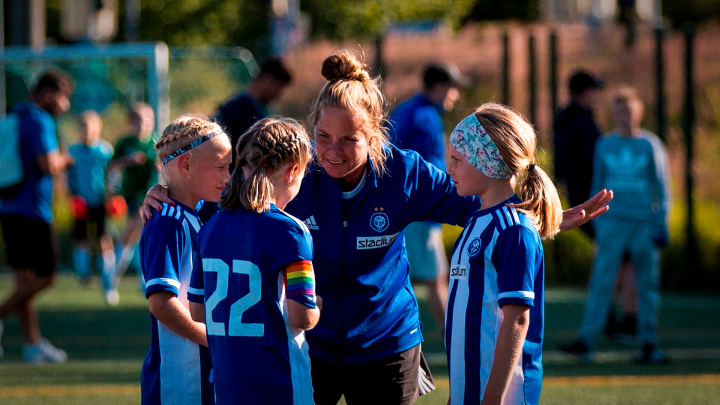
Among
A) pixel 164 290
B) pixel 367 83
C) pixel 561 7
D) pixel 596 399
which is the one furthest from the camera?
pixel 561 7

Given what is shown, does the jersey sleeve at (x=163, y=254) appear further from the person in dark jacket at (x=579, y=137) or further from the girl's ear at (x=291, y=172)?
the person in dark jacket at (x=579, y=137)

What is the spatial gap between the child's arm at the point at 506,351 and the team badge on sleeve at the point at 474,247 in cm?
22

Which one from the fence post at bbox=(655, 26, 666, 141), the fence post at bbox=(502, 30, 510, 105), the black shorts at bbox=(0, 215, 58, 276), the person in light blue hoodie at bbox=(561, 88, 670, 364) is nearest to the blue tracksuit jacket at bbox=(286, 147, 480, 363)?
the person in light blue hoodie at bbox=(561, 88, 670, 364)

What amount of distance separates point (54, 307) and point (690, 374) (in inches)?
259

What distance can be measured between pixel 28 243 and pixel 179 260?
15.2ft

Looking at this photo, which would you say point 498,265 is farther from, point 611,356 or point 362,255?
point 611,356

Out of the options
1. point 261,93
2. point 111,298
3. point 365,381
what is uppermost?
point 261,93

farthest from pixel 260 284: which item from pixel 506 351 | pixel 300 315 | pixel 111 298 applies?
pixel 111 298

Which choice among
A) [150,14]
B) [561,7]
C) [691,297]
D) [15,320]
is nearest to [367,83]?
[15,320]

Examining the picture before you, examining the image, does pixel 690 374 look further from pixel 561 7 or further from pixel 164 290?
pixel 561 7

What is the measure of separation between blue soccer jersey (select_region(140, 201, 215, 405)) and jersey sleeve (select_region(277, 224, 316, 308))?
0.52m

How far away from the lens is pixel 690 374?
6645mm

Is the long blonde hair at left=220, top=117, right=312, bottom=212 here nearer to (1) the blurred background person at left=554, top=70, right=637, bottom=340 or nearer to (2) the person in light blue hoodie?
(2) the person in light blue hoodie

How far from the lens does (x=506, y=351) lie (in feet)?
9.46
